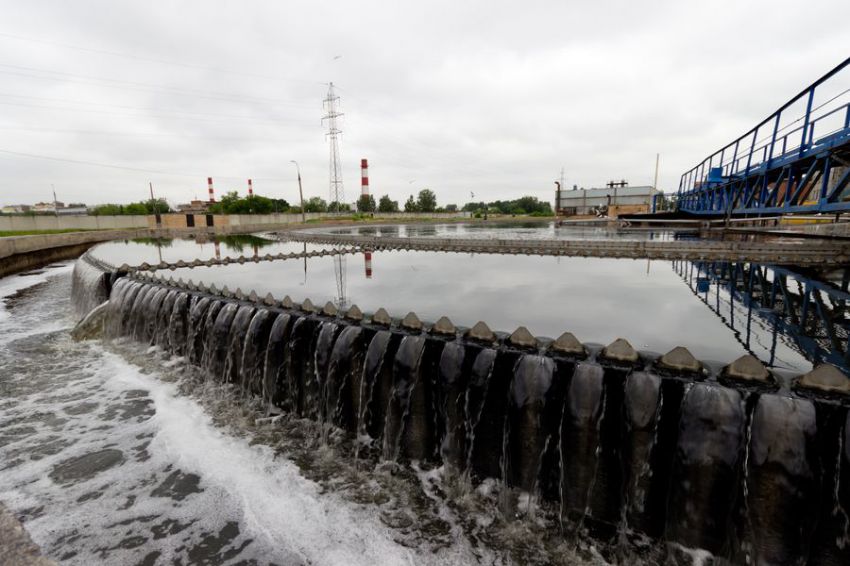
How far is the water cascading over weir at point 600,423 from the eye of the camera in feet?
9.00

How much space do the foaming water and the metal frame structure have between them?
424 centimetres

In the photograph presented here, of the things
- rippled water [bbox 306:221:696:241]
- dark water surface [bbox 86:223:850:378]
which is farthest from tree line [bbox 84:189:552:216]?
dark water surface [bbox 86:223:850:378]

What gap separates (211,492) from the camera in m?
4.29

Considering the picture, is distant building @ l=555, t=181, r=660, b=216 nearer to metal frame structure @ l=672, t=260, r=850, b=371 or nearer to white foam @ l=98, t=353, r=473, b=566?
metal frame structure @ l=672, t=260, r=850, b=371

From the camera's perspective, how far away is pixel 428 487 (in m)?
4.27

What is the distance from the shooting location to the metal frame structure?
518 centimetres

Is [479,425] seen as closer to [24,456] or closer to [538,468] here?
[538,468]

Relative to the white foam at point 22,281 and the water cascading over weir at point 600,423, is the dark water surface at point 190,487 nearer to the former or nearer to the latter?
the water cascading over weir at point 600,423

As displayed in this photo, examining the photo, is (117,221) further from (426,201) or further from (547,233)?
(426,201)

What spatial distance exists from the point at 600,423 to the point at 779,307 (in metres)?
6.07

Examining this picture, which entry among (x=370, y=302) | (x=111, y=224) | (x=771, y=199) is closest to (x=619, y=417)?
(x=370, y=302)

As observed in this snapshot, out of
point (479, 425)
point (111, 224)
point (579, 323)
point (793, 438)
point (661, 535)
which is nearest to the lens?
point (793, 438)

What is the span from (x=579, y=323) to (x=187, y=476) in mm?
5634

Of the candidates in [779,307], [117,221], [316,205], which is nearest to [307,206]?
[316,205]
